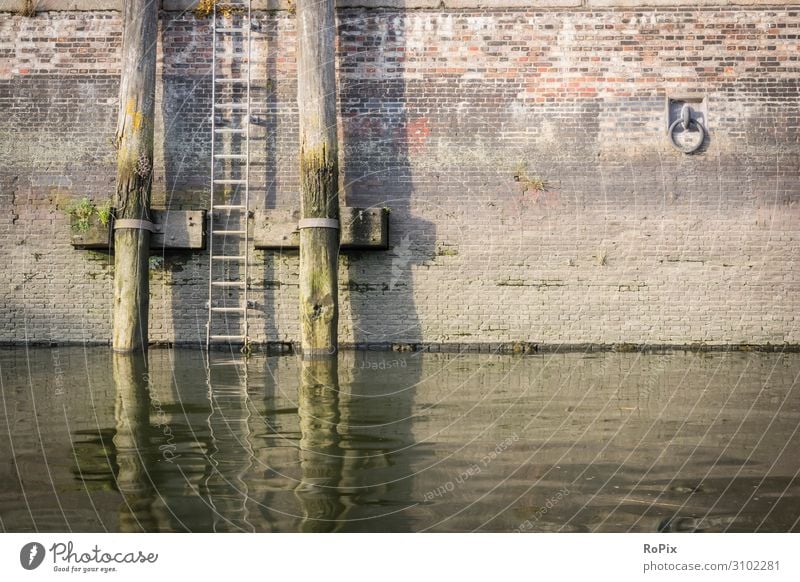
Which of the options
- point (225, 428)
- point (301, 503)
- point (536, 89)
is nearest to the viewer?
point (301, 503)

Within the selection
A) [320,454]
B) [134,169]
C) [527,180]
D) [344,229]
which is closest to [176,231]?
[134,169]

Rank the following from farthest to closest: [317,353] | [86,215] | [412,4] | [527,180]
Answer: [412,4] → [527,180] → [86,215] → [317,353]

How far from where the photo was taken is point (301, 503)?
3.84m

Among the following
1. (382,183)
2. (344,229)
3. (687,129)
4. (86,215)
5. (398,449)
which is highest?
(687,129)

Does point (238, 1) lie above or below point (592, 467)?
above

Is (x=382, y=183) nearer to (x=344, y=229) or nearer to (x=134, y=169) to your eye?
(x=344, y=229)

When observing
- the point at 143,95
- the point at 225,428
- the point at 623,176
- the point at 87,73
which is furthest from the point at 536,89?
the point at 225,428

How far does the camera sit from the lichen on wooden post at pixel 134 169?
9.99 metres

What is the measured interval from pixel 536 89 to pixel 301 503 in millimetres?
8114

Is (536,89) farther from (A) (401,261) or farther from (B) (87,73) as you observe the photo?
(B) (87,73)

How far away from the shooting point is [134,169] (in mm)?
10141

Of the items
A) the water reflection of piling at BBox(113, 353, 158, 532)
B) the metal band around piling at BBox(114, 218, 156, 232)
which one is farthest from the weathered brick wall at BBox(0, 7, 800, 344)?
the water reflection of piling at BBox(113, 353, 158, 532)

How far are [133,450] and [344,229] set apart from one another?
5625 mm

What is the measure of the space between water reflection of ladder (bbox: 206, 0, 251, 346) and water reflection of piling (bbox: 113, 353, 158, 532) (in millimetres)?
2212
